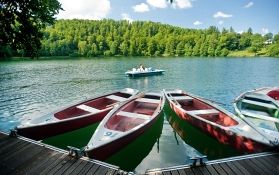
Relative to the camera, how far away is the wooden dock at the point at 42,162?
677cm

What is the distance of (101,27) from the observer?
494 feet

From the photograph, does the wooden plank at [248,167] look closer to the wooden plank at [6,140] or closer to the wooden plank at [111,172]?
the wooden plank at [111,172]

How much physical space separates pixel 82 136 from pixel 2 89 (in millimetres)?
21275

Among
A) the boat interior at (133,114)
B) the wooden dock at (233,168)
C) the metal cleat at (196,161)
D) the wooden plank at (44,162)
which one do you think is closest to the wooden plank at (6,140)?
the wooden plank at (44,162)

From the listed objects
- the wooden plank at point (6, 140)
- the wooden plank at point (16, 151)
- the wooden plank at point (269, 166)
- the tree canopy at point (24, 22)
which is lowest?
the wooden plank at point (269, 166)

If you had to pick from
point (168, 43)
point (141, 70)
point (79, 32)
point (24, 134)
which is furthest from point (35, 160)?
point (79, 32)

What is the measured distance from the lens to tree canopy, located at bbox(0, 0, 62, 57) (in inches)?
319

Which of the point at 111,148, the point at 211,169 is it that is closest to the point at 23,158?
the point at 111,148

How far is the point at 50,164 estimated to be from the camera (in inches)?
281

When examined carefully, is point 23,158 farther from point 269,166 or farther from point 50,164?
point 269,166

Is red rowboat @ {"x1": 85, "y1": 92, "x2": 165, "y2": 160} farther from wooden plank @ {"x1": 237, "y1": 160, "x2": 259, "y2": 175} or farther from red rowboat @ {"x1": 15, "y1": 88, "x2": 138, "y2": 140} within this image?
wooden plank @ {"x1": 237, "y1": 160, "x2": 259, "y2": 175}

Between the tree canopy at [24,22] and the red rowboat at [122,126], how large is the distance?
15.0 feet

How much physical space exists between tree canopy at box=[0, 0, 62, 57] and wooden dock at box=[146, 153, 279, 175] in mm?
6797

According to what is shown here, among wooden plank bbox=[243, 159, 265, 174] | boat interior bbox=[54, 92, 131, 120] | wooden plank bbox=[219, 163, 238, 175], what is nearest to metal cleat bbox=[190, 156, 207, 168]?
wooden plank bbox=[219, 163, 238, 175]
